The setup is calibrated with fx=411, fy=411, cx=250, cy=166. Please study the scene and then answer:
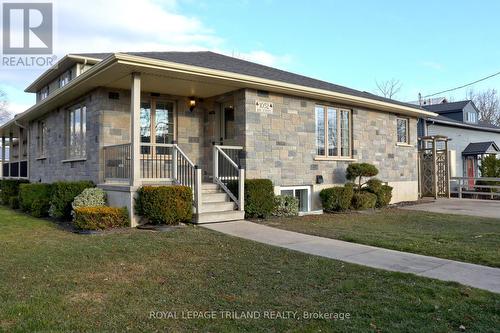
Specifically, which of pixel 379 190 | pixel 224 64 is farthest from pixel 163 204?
pixel 379 190

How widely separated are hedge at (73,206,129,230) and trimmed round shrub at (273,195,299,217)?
3697 mm

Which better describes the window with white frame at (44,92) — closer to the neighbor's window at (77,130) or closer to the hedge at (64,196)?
the neighbor's window at (77,130)

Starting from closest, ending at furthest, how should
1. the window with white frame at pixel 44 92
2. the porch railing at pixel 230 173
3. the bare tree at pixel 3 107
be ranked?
the porch railing at pixel 230 173 → the window with white frame at pixel 44 92 → the bare tree at pixel 3 107

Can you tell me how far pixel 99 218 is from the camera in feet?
26.0

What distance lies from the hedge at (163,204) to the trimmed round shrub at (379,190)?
251 inches

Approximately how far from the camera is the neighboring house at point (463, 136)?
2061cm

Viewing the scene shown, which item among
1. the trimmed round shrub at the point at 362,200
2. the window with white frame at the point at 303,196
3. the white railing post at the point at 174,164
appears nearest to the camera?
the white railing post at the point at 174,164

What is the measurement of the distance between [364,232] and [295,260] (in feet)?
9.46

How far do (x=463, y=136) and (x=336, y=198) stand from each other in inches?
608

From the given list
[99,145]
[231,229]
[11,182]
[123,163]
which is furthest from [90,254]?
[11,182]

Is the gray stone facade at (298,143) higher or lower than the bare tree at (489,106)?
lower

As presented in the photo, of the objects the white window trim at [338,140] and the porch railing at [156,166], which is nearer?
the porch railing at [156,166]

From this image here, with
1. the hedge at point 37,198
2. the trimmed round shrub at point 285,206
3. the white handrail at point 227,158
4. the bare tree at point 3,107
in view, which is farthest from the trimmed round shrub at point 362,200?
the bare tree at point 3,107

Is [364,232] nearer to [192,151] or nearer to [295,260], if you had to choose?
[295,260]
